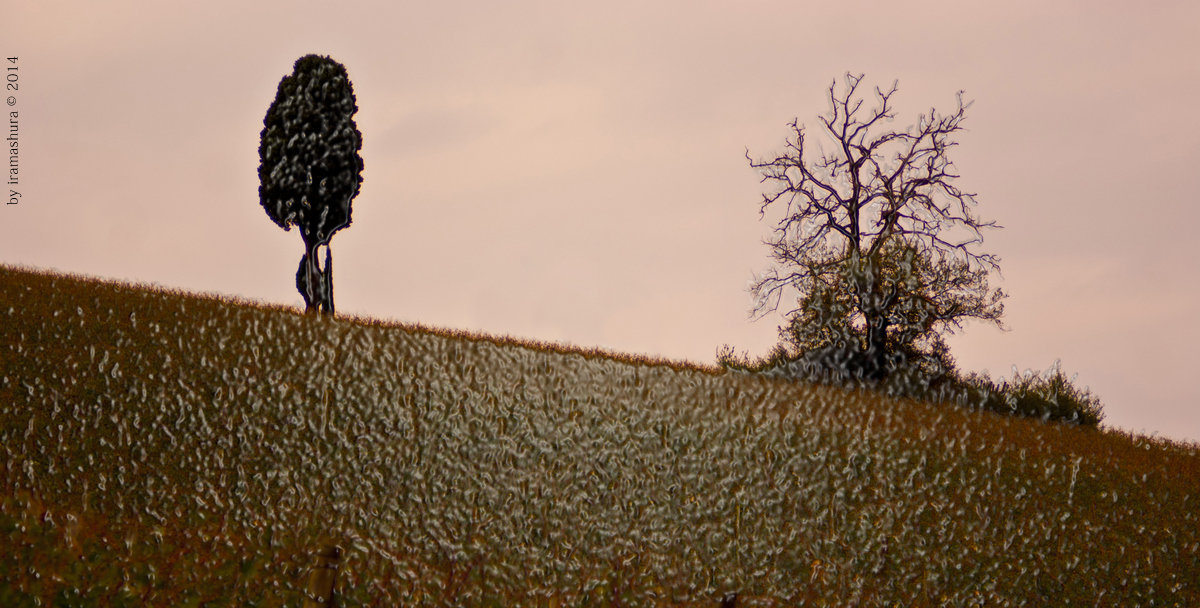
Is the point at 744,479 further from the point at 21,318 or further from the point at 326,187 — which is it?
the point at 326,187

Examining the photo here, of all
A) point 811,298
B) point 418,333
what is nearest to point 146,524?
point 418,333

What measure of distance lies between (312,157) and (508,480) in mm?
14150

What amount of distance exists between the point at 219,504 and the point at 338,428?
8.14 ft

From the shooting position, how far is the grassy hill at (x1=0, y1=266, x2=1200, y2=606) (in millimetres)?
10148

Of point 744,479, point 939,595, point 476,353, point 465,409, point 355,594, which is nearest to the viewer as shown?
point 355,594

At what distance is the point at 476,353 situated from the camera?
59.2 feet

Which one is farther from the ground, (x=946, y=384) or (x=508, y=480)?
(x=946, y=384)

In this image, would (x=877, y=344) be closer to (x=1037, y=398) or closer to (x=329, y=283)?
(x=1037, y=398)

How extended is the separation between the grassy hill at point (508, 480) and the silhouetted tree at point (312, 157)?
5.85m

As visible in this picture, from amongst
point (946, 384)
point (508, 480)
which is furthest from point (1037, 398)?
point (508, 480)

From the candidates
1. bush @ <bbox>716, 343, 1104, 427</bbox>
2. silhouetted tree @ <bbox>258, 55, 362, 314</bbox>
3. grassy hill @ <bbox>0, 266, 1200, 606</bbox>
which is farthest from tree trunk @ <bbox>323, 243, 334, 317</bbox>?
bush @ <bbox>716, 343, 1104, 427</bbox>

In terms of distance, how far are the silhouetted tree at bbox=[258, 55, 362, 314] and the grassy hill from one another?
585cm

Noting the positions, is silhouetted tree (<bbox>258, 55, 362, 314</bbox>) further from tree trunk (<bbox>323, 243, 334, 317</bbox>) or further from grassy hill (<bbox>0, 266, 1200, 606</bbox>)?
grassy hill (<bbox>0, 266, 1200, 606</bbox>)

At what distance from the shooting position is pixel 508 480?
1277 centimetres
